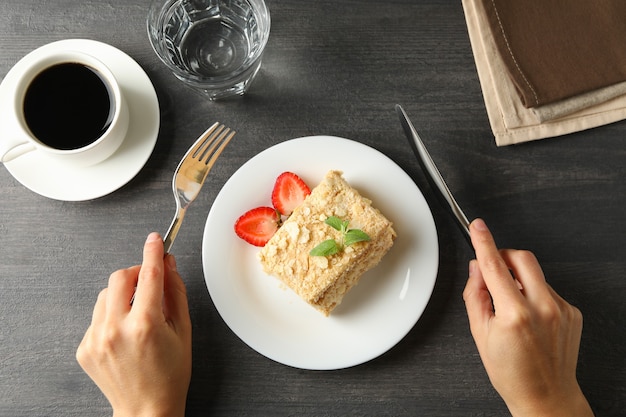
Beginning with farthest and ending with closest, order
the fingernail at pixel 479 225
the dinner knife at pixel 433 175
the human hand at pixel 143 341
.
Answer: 1. the dinner knife at pixel 433 175
2. the fingernail at pixel 479 225
3. the human hand at pixel 143 341

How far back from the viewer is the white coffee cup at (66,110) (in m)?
1.41

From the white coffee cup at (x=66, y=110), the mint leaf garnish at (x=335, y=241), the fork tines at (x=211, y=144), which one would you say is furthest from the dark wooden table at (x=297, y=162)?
the mint leaf garnish at (x=335, y=241)

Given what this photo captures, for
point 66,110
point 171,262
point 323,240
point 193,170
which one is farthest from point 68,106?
point 323,240

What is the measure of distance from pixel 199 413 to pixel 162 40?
100 cm

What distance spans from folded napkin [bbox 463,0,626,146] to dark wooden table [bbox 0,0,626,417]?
5 centimetres

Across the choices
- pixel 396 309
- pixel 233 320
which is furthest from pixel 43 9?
pixel 396 309

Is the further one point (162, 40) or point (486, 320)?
point (162, 40)

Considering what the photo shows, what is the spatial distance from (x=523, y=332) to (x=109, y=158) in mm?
1117

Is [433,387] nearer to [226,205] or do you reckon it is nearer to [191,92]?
[226,205]

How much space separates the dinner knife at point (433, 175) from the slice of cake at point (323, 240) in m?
0.17

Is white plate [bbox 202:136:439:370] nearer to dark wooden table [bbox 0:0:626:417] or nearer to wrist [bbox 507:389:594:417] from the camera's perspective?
dark wooden table [bbox 0:0:626:417]

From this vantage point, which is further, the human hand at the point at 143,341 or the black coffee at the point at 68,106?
the black coffee at the point at 68,106

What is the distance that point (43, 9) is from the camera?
1.62 m

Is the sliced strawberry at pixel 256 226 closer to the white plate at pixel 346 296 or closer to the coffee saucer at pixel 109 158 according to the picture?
the white plate at pixel 346 296
